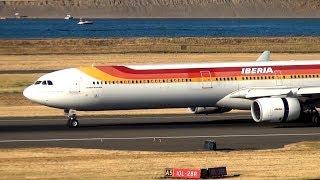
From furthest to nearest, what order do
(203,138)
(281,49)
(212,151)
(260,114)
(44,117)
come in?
(281,49), (44,117), (260,114), (203,138), (212,151)

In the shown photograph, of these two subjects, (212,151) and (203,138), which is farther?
(203,138)

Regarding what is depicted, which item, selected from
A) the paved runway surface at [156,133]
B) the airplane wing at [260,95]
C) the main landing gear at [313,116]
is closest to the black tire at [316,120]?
the main landing gear at [313,116]

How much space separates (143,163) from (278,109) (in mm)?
14767

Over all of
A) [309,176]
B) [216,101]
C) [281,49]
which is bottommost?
[309,176]

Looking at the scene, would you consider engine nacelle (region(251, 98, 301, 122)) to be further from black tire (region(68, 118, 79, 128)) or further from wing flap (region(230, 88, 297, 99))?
black tire (region(68, 118, 79, 128))

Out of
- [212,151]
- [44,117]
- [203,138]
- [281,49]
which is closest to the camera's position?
[212,151]

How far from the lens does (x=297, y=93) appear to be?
57.3 meters

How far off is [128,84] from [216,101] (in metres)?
5.43

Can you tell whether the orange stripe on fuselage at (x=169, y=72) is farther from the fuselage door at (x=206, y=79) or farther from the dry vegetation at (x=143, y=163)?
the dry vegetation at (x=143, y=163)

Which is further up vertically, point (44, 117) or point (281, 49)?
point (281, 49)

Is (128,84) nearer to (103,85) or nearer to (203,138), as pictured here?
(103,85)

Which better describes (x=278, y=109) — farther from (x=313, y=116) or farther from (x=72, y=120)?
(x=72, y=120)

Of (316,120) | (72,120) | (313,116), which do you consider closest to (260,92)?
(313,116)

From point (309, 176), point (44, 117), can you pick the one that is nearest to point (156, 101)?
point (44, 117)
